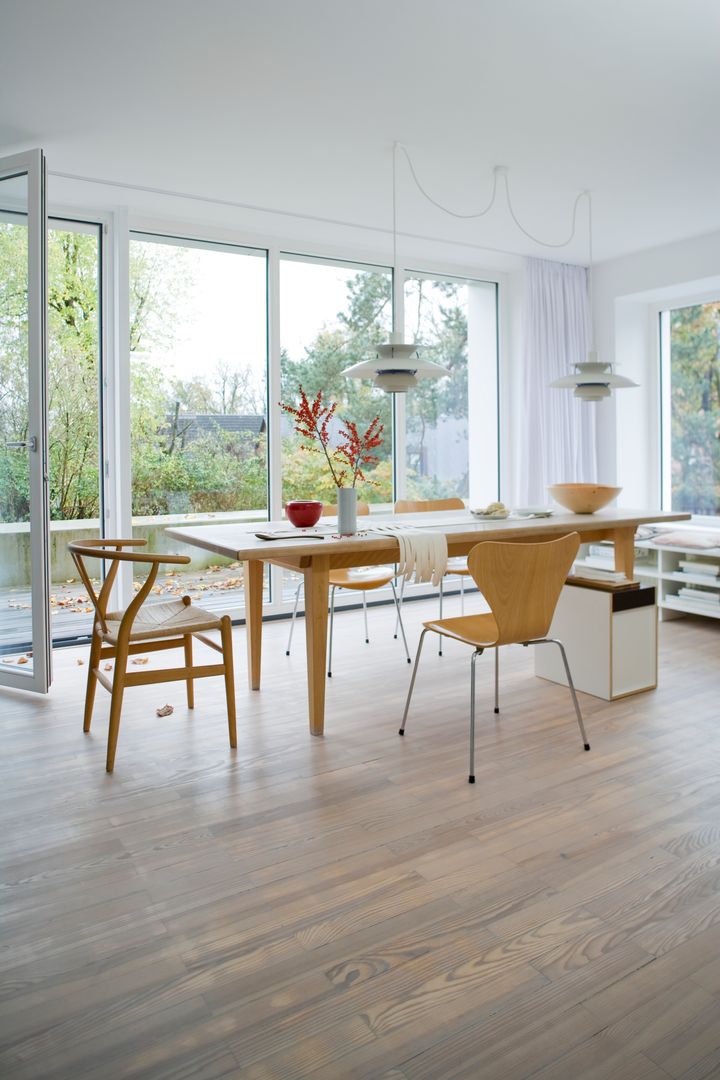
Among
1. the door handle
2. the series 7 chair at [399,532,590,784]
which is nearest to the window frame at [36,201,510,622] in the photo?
the door handle

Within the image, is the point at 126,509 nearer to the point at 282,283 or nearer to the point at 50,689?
the point at 50,689

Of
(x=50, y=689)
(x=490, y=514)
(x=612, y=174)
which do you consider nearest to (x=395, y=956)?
(x=490, y=514)

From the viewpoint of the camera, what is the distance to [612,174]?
4113 millimetres

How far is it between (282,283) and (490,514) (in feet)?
8.01

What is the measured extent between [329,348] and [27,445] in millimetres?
2349

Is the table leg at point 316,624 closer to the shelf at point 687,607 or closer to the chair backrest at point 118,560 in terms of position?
the chair backrest at point 118,560

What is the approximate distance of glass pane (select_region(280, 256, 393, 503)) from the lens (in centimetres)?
516

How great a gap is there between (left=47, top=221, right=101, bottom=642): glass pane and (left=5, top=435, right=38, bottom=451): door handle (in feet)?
2.96

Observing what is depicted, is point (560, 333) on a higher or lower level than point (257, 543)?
higher

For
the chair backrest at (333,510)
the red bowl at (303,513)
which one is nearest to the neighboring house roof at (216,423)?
the chair backrest at (333,510)

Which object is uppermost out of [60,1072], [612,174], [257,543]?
[612,174]

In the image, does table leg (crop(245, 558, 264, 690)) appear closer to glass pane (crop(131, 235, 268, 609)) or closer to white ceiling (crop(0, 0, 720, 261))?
glass pane (crop(131, 235, 268, 609))

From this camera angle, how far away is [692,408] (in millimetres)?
5859

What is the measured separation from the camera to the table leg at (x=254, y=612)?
3420 millimetres
